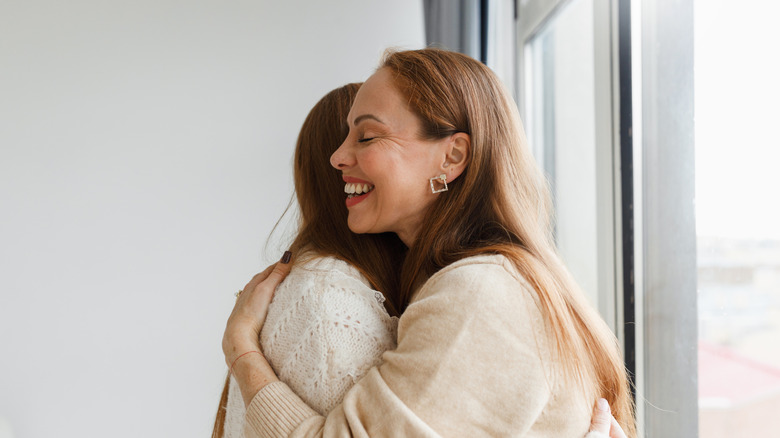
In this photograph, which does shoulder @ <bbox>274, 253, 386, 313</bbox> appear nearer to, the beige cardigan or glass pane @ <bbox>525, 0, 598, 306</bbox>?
the beige cardigan

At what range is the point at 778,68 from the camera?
826mm

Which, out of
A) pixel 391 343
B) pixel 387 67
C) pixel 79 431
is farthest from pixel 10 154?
pixel 391 343

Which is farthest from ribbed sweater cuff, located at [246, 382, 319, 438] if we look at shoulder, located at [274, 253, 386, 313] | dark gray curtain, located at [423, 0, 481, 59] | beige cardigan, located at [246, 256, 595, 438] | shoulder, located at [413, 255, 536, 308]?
dark gray curtain, located at [423, 0, 481, 59]

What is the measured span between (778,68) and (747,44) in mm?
99

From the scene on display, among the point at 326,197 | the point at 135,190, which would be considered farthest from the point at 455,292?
the point at 135,190

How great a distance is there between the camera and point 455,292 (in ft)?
2.57

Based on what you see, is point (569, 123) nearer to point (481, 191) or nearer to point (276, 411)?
point (481, 191)

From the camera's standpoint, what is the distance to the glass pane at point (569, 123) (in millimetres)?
1492

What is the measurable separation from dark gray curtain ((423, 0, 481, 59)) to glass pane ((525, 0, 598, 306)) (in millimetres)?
200

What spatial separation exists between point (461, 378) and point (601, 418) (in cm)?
28

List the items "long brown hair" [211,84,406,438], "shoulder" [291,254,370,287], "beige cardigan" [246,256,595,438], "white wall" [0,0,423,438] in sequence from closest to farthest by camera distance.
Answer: "beige cardigan" [246,256,595,438] → "shoulder" [291,254,370,287] → "long brown hair" [211,84,406,438] → "white wall" [0,0,423,438]

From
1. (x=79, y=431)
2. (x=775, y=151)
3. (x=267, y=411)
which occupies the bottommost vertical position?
(x=79, y=431)

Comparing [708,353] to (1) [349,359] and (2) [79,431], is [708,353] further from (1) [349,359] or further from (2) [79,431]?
(2) [79,431]

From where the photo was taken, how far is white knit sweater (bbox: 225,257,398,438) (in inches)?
33.3
